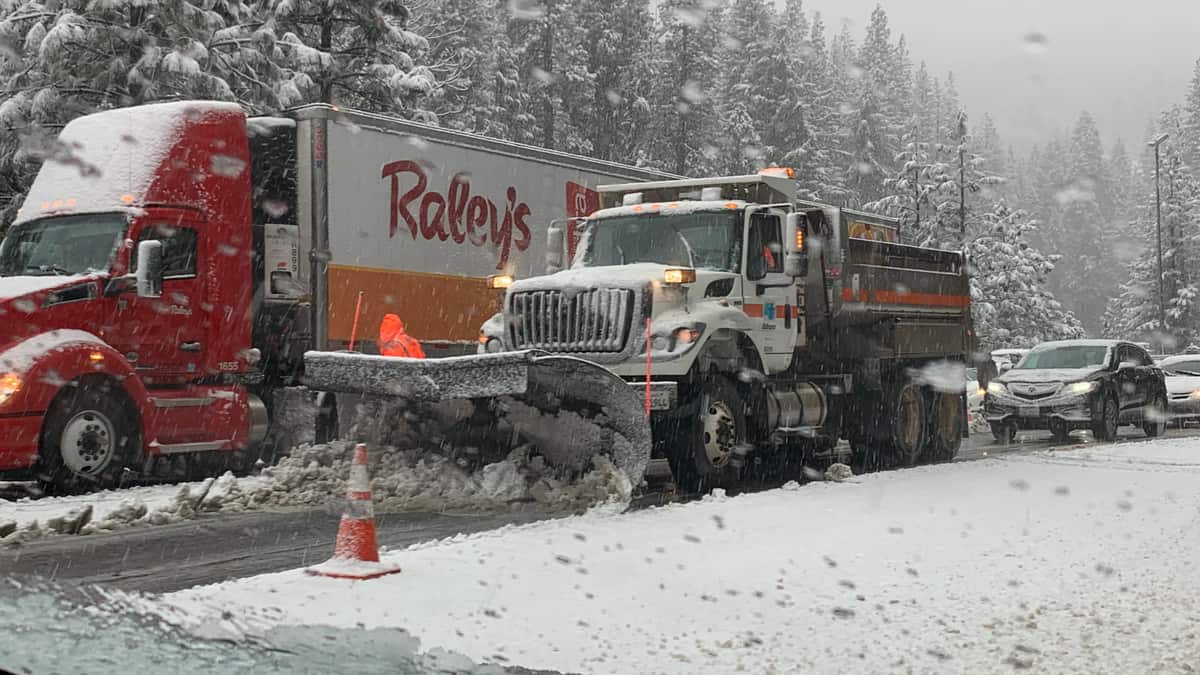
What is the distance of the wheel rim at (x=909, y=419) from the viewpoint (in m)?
15.6

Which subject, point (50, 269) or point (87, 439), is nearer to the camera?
point (87, 439)

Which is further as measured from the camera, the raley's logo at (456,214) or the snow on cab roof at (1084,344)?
the snow on cab roof at (1084,344)

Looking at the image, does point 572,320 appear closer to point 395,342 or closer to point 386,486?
point 395,342

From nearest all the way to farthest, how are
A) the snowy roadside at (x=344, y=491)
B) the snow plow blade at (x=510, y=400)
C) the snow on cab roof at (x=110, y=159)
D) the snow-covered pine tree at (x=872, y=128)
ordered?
the snow plow blade at (x=510, y=400) → the snowy roadside at (x=344, y=491) → the snow on cab roof at (x=110, y=159) → the snow-covered pine tree at (x=872, y=128)

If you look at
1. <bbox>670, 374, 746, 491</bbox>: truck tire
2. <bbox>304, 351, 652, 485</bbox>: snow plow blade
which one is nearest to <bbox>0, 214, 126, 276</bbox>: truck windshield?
<bbox>304, 351, 652, 485</bbox>: snow plow blade

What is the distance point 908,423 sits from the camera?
15.9 metres

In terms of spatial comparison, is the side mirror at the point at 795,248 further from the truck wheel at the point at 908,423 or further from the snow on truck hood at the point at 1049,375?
the snow on truck hood at the point at 1049,375

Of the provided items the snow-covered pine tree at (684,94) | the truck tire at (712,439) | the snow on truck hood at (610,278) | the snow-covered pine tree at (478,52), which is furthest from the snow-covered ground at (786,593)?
the snow-covered pine tree at (684,94)

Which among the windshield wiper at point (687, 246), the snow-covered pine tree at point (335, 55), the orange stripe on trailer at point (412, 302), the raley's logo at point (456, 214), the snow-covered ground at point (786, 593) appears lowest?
the snow-covered ground at point (786, 593)

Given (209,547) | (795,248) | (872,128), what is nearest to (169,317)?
(209,547)

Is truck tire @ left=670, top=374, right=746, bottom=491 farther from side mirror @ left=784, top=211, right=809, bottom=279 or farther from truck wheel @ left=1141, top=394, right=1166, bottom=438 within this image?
truck wheel @ left=1141, top=394, right=1166, bottom=438

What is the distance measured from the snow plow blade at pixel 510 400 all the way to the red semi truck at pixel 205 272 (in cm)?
161

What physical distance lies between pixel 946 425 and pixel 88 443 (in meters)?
10.5

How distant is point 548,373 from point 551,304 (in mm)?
1821
